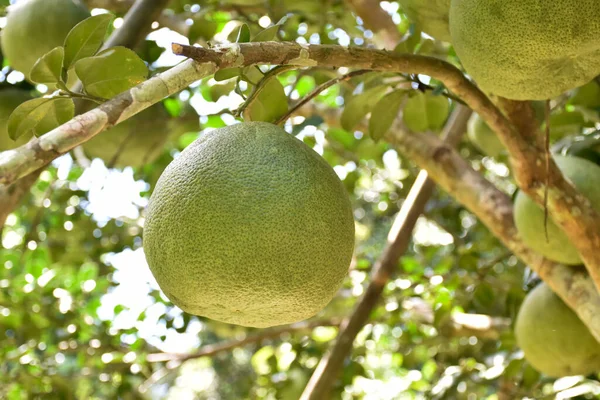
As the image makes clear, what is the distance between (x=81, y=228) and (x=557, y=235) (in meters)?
2.30

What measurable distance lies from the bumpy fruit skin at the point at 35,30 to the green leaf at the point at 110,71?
2.55ft

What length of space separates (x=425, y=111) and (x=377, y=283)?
1.05 meters

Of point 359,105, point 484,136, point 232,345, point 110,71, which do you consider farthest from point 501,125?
point 232,345

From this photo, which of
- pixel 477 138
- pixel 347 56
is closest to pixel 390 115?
pixel 347 56

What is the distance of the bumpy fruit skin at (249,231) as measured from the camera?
911 millimetres

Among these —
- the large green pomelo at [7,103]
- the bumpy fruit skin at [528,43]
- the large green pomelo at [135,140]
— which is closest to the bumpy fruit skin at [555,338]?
the bumpy fruit skin at [528,43]

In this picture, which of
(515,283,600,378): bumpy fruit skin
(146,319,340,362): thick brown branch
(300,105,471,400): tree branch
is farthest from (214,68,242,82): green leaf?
(146,319,340,362): thick brown branch

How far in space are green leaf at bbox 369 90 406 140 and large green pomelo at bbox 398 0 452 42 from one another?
0.17 m

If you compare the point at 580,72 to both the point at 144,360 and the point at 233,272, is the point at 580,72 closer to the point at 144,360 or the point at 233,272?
the point at 233,272

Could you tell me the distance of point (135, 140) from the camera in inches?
86.5

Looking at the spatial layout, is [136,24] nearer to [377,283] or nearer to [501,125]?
[501,125]

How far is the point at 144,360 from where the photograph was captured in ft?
10.2

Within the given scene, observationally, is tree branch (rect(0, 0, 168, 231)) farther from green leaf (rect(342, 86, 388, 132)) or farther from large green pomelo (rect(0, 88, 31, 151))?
green leaf (rect(342, 86, 388, 132))

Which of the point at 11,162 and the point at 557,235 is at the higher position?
the point at 11,162
